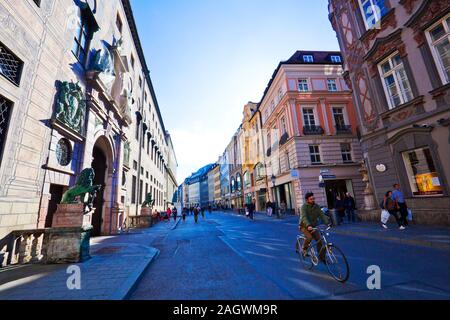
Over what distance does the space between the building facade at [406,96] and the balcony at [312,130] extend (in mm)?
8086

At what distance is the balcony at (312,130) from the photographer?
22250 mm

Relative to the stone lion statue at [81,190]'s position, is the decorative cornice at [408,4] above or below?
above

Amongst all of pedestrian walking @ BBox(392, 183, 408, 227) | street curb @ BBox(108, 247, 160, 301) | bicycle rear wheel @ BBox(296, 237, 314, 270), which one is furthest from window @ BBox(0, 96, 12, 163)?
pedestrian walking @ BBox(392, 183, 408, 227)

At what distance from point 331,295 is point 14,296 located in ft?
17.2

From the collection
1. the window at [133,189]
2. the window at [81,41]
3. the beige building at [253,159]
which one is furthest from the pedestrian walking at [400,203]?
the beige building at [253,159]

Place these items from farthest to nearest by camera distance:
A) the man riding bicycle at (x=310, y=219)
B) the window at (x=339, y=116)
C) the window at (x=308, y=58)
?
the window at (x=308, y=58) → the window at (x=339, y=116) → the man riding bicycle at (x=310, y=219)

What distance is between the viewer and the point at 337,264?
4.21 m

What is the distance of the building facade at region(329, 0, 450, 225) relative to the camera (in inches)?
368

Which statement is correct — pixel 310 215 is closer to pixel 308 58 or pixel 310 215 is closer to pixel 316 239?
pixel 316 239

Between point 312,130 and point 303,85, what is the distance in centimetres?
556

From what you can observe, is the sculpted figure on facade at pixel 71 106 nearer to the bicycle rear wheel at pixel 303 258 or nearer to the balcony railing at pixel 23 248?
the balcony railing at pixel 23 248

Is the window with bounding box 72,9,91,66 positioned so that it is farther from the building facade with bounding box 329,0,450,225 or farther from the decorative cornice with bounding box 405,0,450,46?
the decorative cornice with bounding box 405,0,450,46
